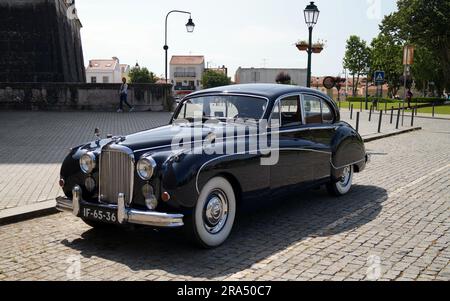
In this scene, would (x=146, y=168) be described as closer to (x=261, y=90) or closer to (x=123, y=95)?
(x=261, y=90)

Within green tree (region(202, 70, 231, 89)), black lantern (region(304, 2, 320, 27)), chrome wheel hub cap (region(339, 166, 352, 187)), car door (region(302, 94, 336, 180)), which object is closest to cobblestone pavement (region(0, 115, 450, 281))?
chrome wheel hub cap (region(339, 166, 352, 187))

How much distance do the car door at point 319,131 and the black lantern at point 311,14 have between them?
8.17 meters

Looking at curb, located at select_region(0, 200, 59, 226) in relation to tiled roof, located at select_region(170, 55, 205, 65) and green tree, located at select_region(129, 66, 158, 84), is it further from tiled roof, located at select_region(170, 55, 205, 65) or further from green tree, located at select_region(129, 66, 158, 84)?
tiled roof, located at select_region(170, 55, 205, 65)

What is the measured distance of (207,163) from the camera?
15.2 ft

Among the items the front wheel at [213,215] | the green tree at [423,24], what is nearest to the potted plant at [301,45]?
the front wheel at [213,215]

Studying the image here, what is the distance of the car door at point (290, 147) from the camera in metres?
5.71

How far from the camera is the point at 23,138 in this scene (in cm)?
1266

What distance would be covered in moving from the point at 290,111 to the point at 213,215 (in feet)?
6.80

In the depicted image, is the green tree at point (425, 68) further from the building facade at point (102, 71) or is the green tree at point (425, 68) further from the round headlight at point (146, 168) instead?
the building facade at point (102, 71)

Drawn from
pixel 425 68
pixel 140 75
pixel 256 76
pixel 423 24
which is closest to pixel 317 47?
pixel 423 24
